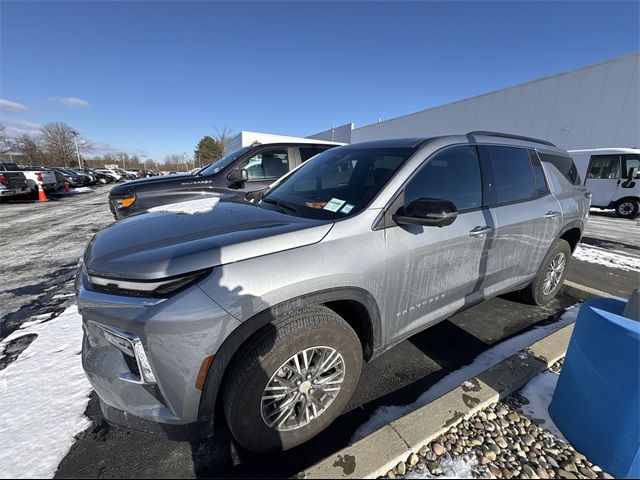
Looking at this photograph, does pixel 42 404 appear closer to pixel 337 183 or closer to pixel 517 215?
pixel 337 183

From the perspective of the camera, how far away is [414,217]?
1.84 metres

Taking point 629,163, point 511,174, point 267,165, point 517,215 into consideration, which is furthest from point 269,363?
point 629,163

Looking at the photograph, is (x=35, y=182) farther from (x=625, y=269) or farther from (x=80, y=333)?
(x=625, y=269)

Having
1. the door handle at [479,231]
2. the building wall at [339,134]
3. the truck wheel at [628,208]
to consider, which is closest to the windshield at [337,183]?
the door handle at [479,231]

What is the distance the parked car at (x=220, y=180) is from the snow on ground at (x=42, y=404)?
6.92ft

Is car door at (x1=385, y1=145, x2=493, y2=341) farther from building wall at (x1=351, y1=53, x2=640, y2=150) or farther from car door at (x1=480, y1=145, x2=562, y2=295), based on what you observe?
building wall at (x1=351, y1=53, x2=640, y2=150)

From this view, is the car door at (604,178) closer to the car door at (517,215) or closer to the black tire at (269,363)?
the car door at (517,215)

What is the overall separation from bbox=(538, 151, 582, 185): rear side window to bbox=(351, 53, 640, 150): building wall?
12.0m

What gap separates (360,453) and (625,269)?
20.2 ft

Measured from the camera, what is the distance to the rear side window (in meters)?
3.21

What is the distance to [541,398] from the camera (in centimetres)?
206

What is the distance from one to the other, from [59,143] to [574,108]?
2937 inches

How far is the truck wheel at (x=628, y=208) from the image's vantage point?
11.6m

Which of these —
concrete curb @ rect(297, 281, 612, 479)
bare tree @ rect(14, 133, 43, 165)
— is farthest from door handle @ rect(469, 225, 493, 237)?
bare tree @ rect(14, 133, 43, 165)
